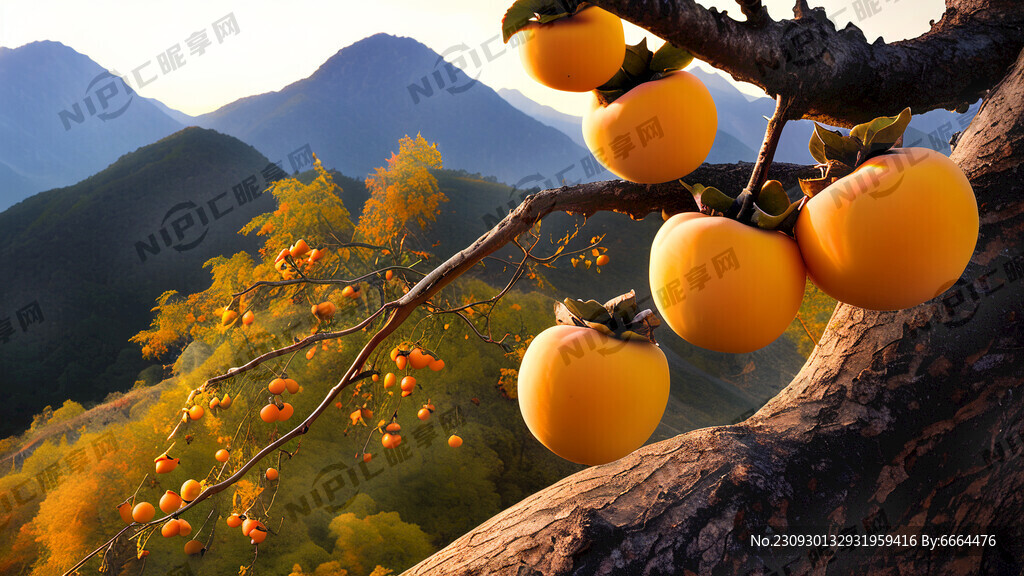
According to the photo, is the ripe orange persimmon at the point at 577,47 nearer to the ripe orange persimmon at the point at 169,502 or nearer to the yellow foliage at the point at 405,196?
the ripe orange persimmon at the point at 169,502

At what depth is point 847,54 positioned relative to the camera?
47.1 inches

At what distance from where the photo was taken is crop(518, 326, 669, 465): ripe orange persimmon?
2.51 ft

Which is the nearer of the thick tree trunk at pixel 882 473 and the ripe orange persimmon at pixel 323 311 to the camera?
the ripe orange persimmon at pixel 323 311

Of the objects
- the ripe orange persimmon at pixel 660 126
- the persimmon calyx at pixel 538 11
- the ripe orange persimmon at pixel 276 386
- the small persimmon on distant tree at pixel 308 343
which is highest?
the persimmon calyx at pixel 538 11

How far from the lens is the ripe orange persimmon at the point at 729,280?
2.14ft

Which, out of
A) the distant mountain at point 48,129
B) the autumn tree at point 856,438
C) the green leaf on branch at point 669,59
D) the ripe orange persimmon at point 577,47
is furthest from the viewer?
the distant mountain at point 48,129

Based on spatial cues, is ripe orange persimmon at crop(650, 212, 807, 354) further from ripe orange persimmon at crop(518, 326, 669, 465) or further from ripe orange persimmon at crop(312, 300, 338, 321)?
ripe orange persimmon at crop(312, 300, 338, 321)

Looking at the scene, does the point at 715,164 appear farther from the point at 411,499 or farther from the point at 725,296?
the point at 411,499

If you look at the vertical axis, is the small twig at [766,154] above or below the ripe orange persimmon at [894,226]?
above

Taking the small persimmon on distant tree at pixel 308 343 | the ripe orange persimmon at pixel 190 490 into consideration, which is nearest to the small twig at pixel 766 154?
the small persimmon on distant tree at pixel 308 343

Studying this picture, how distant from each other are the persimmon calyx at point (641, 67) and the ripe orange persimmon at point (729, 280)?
322 millimetres

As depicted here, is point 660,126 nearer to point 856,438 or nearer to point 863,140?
point 863,140

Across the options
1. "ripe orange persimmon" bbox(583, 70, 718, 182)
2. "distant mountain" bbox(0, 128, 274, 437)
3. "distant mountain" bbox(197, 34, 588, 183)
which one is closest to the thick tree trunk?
"ripe orange persimmon" bbox(583, 70, 718, 182)

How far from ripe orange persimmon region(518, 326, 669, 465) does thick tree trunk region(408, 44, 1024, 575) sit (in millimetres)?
553
